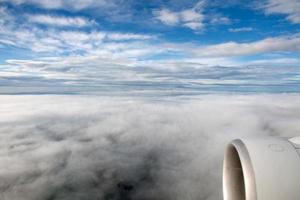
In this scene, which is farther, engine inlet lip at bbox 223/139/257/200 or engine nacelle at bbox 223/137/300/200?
engine inlet lip at bbox 223/139/257/200

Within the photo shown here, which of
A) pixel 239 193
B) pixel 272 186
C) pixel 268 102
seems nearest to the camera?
pixel 272 186

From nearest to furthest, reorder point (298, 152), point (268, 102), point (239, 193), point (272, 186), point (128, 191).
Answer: point (272, 186) → point (298, 152) → point (239, 193) → point (128, 191) → point (268, 102)

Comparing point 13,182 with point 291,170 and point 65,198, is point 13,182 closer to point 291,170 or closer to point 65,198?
point 65,198

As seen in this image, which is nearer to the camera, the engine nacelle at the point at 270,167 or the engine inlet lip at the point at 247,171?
the engine nacelle at the point at 270,167

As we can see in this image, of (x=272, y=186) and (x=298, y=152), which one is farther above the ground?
(x=298, y=152)

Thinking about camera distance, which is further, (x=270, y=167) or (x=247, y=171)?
(x=247, y=171)

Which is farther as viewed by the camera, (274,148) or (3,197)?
(3,197)

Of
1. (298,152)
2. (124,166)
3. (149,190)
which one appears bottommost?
(149,190)

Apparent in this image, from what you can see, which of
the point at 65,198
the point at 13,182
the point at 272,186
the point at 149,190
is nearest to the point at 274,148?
the point at 272,186
